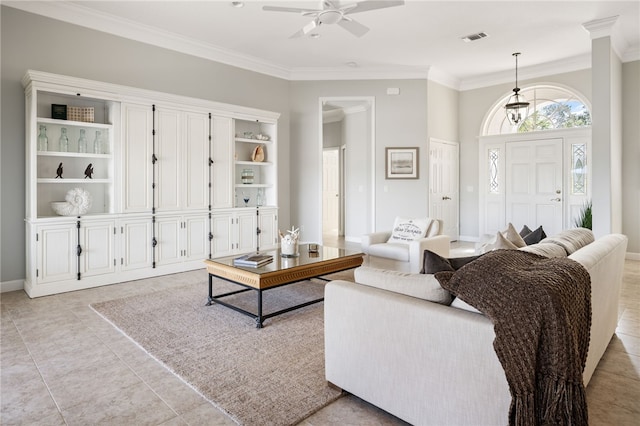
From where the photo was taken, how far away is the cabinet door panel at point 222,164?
5578 mm

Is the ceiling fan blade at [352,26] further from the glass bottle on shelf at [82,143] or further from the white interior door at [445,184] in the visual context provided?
the white interior door at [445,184]

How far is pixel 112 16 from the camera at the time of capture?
15.7 feet

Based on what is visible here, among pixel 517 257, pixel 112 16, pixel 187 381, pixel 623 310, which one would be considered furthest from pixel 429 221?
pixel 112 16

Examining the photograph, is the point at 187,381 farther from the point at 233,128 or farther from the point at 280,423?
the point at 233,128

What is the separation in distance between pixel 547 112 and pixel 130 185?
7.04 metres

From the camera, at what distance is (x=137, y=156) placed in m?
4.82

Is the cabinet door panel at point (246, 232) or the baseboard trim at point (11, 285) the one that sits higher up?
the cabinet door panel at point (246, 232)

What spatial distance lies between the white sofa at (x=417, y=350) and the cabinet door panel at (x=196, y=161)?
375 centimetres

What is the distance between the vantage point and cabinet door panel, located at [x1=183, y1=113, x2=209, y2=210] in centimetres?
530

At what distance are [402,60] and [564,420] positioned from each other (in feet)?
20.2

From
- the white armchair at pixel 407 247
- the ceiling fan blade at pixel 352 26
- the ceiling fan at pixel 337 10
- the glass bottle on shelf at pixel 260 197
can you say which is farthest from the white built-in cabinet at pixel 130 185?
the ceiling fan blade at pixel 352 26

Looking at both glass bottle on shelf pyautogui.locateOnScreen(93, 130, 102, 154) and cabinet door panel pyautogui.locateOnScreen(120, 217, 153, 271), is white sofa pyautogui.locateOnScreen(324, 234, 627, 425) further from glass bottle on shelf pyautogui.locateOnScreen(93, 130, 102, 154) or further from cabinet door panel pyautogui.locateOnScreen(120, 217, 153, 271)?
glass bottle on shelf pyautogui.locateOnScreen(93, 130, 102, 154)

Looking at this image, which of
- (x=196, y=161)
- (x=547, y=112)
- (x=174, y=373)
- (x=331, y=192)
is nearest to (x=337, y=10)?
(x=196, y=161)

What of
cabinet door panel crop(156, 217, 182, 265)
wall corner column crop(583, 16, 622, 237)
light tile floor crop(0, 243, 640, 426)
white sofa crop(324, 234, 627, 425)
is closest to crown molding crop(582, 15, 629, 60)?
wall corner column crop(583, 16, 622, 237)
